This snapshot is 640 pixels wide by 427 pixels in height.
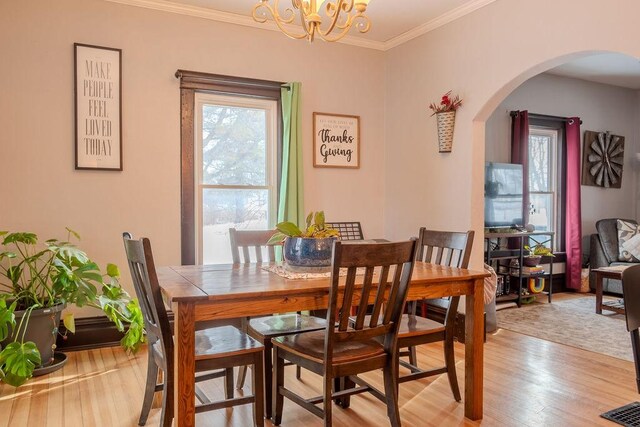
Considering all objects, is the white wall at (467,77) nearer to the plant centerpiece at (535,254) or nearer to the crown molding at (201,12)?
the crown molding at (201,12)

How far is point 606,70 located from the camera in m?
6.00

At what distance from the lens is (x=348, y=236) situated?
473 cm

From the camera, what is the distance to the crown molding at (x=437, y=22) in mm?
3975

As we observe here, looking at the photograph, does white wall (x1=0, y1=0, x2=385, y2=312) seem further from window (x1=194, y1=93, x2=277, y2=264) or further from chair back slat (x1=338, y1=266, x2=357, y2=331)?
chair back slat (x1=338, y1=266, x2=357, y2=331)

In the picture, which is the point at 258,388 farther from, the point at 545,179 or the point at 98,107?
the point at 545,179

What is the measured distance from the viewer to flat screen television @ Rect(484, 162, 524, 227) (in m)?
5.47


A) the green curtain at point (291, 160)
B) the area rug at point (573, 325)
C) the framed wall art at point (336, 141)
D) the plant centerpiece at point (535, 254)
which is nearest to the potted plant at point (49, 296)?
the green curtain at point (291, 160)

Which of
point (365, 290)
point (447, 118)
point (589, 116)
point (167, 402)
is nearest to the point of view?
point (365, 290)

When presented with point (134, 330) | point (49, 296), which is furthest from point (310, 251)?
point (49, 296)

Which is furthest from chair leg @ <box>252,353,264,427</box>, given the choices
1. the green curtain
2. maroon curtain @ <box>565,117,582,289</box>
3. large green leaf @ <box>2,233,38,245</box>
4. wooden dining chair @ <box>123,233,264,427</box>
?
maroon curtain @ <box>565,117,582,289</box>

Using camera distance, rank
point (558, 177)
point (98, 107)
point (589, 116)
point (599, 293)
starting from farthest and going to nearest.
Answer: point (589, 116), point (558, 177), point (599, 293), point (98, 107)

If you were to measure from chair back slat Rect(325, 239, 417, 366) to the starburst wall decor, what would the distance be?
5386 mm

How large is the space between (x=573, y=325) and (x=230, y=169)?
346 centimetres

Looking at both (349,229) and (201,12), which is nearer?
(201,12)
